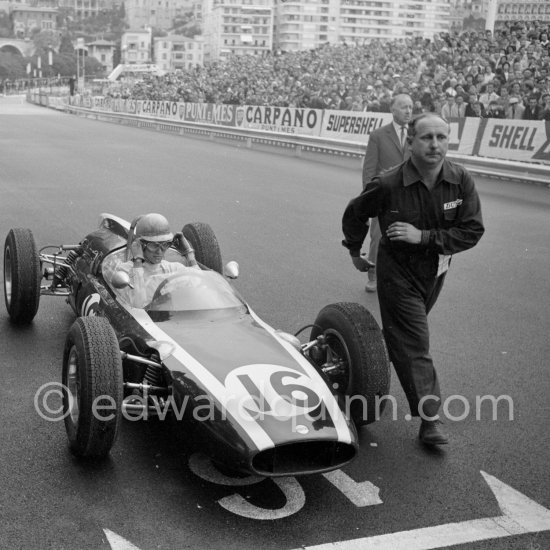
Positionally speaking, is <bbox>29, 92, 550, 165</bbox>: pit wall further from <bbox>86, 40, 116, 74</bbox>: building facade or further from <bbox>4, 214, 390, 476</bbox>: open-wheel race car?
<bbox>86, 40, 116, 74</bbox>: building facade

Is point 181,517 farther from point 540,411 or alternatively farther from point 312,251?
point 312,251

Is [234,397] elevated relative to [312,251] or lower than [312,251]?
elevated

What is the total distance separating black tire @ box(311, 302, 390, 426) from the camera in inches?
177

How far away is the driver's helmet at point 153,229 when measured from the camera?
5.32m

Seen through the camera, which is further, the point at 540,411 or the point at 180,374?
the point at 540,411

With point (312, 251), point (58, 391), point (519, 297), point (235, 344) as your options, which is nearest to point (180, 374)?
point (235, 344)

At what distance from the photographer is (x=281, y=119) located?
1081 inches

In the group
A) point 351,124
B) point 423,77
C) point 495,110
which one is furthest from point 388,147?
point 423,77

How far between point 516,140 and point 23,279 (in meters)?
14.2

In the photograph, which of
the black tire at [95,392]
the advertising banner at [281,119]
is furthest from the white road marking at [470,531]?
the advertising banner at [281,119]

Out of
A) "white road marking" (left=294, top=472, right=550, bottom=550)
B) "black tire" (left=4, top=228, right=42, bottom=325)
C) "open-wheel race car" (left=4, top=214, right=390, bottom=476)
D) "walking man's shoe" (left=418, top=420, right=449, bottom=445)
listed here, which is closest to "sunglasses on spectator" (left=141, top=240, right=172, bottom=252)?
"open-wheel race car" (left=4, top=214, right=390, bottom=476)

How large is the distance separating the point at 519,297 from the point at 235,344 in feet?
15.7

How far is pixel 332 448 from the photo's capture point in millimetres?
3840

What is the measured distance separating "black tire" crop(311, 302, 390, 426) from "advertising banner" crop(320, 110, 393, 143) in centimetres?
1730
